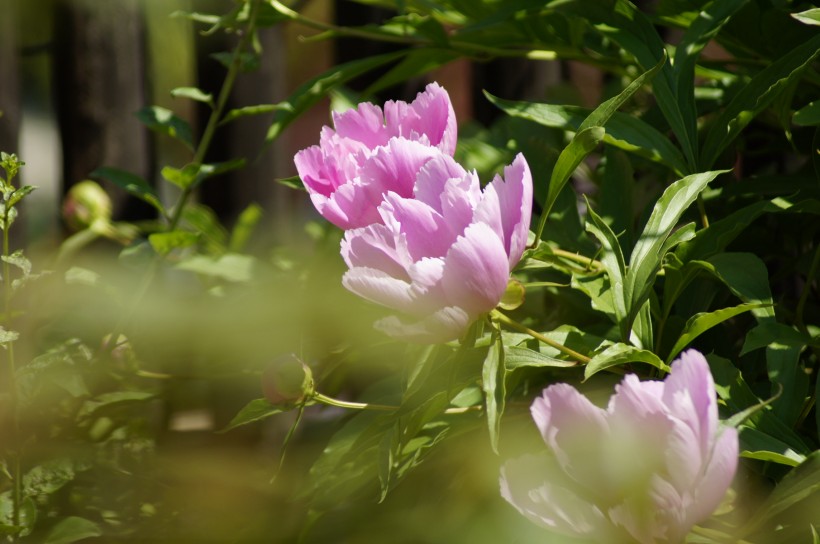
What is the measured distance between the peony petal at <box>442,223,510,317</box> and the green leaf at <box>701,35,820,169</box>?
0.73ft

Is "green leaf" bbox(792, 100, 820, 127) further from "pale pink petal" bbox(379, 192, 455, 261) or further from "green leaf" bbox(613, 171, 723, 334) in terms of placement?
"pale pink petal" bbox(379, 192, 455, 261)

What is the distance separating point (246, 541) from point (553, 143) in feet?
1.46

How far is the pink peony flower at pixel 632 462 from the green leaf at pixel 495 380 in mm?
24

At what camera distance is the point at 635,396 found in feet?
1.25

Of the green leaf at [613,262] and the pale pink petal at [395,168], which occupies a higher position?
the pale pink petal at [395,168]

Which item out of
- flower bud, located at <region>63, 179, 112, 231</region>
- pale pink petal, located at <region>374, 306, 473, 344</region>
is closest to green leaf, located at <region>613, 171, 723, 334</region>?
pale pink petal, located at <region>374, 306, 473, 344</region>

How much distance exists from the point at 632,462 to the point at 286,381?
0.73ft

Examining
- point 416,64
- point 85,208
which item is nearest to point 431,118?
point 416,64

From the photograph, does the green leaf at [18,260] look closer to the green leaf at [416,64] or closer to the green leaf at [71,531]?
the green leaf at [71,531]

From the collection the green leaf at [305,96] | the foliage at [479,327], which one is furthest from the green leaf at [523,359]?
the green leaf at [305,96]

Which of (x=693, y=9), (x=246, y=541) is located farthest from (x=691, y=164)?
(x=246, y=541)

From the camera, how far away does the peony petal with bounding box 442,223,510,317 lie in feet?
1.32

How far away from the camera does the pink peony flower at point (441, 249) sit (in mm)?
410

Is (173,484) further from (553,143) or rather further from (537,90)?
(537,90)
